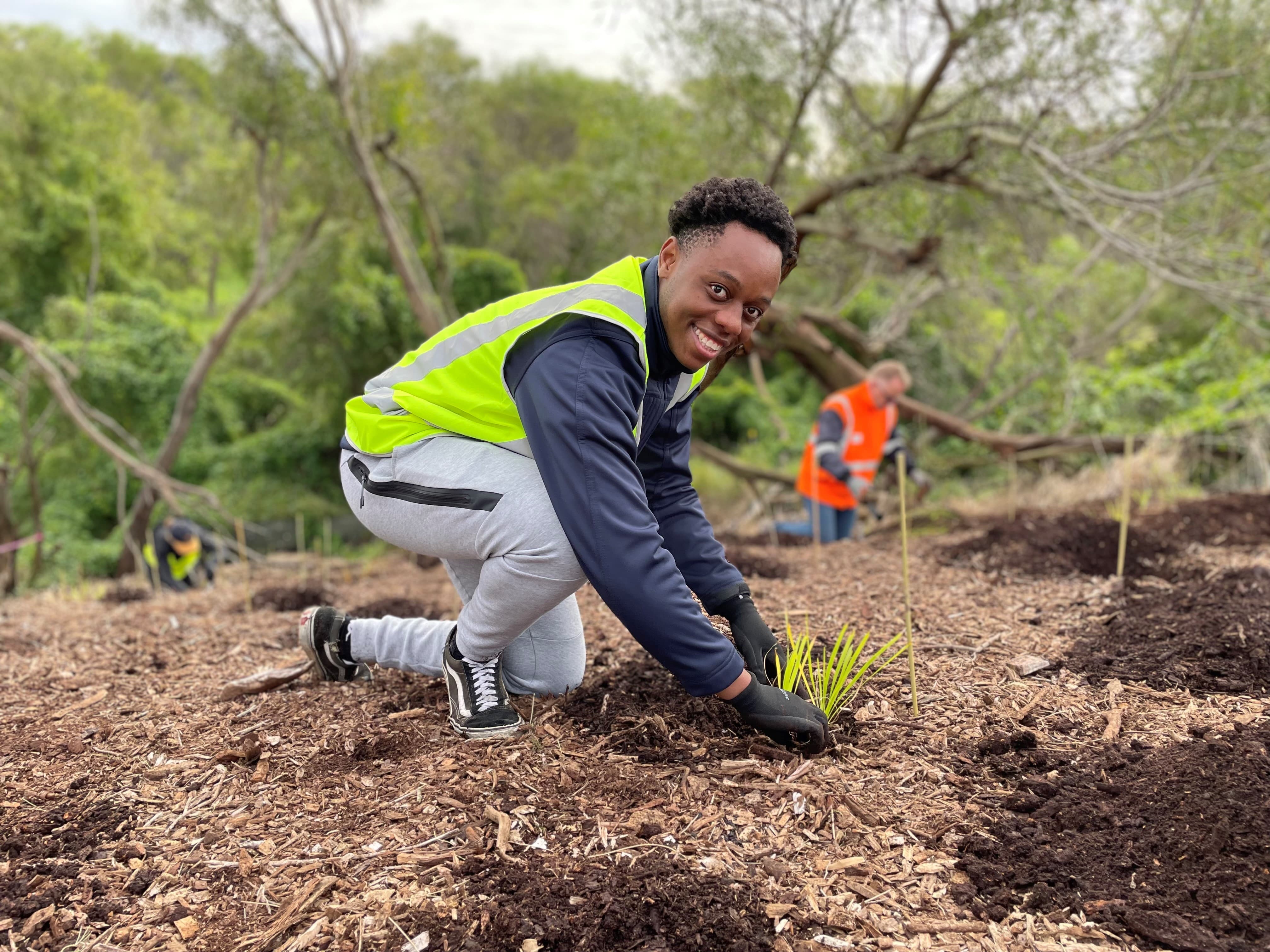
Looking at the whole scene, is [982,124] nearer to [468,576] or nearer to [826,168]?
[826,168]

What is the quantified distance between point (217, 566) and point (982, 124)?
7791 mm

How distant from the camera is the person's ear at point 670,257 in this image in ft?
6.12

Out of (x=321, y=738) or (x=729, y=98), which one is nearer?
(x=321, y=738)

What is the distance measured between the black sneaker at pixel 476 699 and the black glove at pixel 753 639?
0.62m

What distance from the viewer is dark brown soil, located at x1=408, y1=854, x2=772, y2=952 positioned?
1.41 m

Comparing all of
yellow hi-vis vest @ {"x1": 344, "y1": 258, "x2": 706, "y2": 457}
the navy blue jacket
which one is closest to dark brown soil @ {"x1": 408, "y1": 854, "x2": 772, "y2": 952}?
the navy blue jacket

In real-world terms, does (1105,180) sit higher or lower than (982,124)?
lower

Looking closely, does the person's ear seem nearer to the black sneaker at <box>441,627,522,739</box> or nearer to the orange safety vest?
the black sneaker at <box>441,627,522,739</box>


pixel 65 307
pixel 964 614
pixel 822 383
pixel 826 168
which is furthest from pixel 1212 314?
pixel 65 307

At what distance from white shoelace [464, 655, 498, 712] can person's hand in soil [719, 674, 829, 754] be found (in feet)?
2.03

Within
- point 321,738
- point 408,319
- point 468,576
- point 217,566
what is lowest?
point 217,566

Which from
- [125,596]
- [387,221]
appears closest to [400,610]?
[125,596]

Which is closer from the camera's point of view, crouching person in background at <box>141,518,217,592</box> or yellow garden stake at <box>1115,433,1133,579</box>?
yellow garden stake at <box>1115,433,1133,579</box>

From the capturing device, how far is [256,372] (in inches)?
718
